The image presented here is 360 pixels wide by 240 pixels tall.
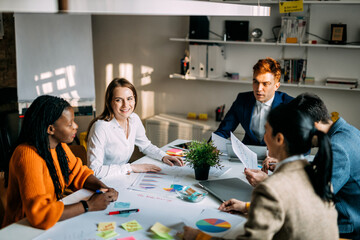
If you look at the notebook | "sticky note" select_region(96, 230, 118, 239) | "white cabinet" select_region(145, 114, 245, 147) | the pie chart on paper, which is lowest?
"white cabinet" select_region(145, 114, 245, 147)

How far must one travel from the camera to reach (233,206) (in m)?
1.73

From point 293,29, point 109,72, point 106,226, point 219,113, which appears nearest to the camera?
point 106,226

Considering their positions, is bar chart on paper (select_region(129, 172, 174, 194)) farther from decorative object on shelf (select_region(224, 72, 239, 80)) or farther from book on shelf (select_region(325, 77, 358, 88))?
book on shelf (select_region(325, 77, 358, 88))

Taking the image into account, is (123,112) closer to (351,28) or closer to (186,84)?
(186,84)

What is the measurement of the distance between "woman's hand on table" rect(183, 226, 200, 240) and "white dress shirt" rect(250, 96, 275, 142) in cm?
154

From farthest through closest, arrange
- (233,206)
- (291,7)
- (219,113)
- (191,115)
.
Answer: (191,115), (219,113), (291,7), (233,206)

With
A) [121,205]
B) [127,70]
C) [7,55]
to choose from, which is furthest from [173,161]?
[7,55]

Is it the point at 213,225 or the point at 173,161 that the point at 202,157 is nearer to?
the point at 173,161

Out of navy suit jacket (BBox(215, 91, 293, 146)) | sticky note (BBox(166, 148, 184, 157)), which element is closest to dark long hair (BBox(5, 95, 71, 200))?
sticky note (BBox(166, 148, 184, 157))

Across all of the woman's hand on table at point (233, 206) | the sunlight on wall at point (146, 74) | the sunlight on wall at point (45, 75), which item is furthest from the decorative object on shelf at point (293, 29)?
the woman's hand on table at point (233, 206)

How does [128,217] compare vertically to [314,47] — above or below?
below

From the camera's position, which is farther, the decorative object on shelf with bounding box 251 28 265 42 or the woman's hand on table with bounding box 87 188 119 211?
the decorative object on shelf with bounding box 251 28 265 42

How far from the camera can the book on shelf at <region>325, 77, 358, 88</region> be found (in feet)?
12.9

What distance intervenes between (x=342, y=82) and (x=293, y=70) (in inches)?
20.2
